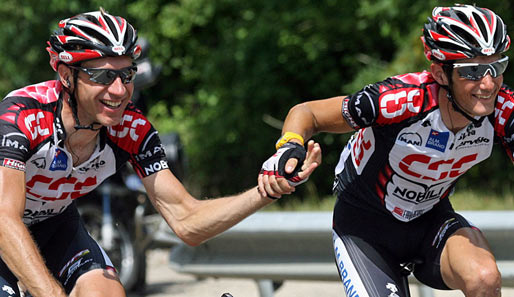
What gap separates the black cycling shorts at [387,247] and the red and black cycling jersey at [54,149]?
1087 millimetres

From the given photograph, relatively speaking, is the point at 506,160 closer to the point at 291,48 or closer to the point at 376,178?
the point at 291,48

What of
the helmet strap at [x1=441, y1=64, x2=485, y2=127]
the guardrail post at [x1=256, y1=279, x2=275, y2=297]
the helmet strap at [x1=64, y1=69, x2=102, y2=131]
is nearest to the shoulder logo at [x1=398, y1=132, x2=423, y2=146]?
the helmet strap at [x1=441, y1=64, x2=485, y2=127]

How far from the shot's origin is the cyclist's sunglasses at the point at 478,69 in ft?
13.9

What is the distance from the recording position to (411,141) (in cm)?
446

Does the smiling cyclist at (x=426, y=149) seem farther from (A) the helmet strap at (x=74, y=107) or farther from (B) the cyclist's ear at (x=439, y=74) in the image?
(A) the helmet strap at (x=74, y=107)

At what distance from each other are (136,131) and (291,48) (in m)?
10.5

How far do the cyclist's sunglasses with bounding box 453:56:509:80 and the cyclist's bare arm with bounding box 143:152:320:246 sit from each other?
3.90 ft

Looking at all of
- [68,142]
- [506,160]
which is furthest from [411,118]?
[506,160]

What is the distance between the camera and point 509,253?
5758mm

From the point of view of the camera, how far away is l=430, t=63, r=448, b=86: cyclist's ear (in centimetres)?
439

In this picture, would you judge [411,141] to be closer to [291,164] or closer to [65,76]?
[291,164]

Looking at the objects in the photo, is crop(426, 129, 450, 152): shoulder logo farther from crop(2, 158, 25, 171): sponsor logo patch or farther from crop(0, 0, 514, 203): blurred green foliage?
crop(0, 0, 514, 203): blurred green foliage

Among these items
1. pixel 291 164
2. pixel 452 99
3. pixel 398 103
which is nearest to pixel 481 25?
pixel 452 99

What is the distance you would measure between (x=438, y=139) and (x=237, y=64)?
1036 centimetres
